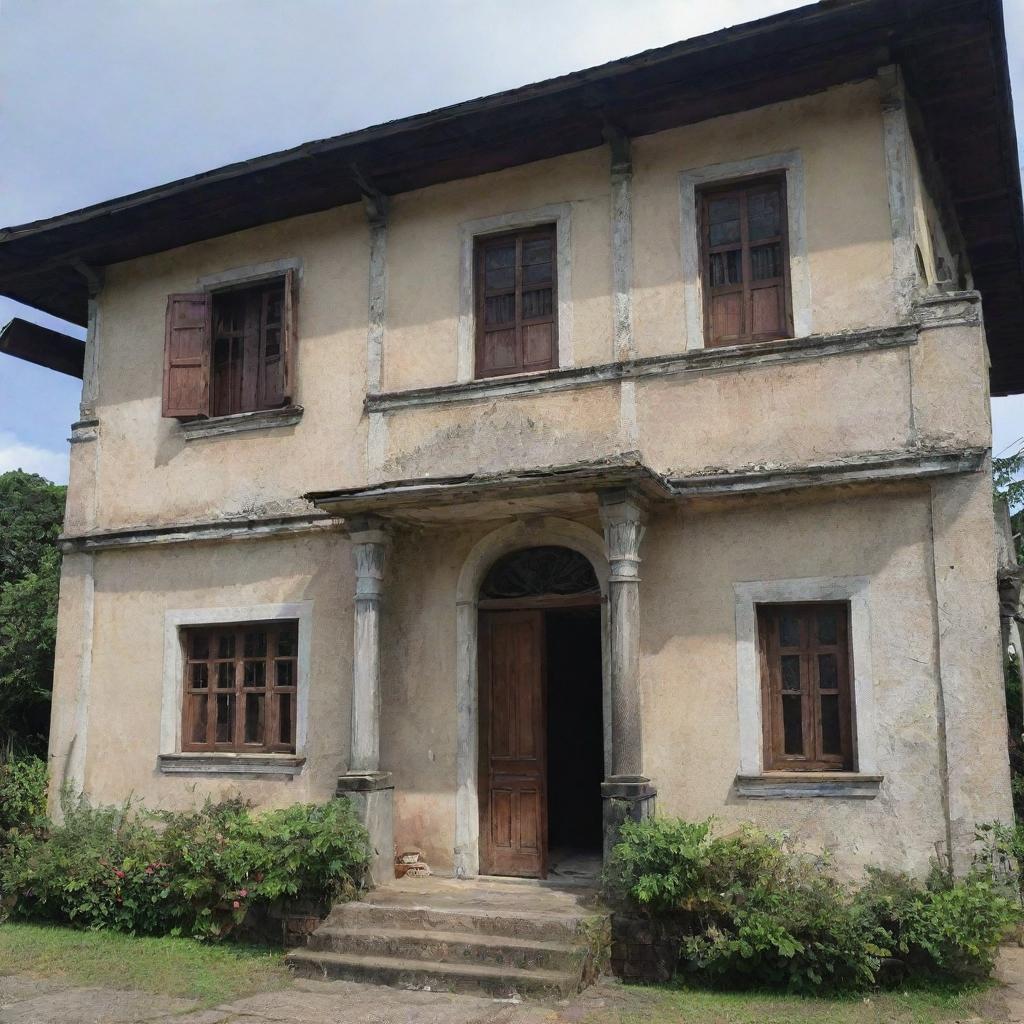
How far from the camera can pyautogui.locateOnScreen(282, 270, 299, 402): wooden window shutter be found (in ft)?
33.8

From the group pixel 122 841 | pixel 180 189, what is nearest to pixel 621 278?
pixel 180 189

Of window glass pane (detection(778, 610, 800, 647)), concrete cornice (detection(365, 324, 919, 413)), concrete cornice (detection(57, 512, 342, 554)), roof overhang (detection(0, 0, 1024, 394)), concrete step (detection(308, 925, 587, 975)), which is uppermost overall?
roof overhang (detection(0, 0, 1024, 394))

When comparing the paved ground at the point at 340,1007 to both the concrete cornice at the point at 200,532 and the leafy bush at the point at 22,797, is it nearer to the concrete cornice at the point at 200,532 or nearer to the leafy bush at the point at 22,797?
→ the leafy bush at the point at 22,797

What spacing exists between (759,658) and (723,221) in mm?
3603

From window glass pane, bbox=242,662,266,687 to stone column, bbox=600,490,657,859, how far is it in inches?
144

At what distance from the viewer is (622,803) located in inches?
310

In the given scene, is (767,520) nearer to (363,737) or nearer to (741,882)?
(741,882)

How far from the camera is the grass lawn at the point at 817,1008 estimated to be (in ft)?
21.2

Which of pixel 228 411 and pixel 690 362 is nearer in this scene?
pixel 690 362

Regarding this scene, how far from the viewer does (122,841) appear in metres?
9.79

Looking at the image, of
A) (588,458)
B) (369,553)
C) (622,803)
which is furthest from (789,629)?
(369,553)

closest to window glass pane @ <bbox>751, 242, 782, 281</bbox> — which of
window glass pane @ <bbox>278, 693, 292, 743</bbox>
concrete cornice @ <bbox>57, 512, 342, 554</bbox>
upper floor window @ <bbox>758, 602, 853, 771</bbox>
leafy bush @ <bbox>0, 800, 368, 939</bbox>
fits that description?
upper floor window @ <bbox>758, 602, 853, 771</bbox>

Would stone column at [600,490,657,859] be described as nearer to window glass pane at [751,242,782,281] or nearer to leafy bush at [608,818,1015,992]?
leafy bush at [608,818,1015,992]

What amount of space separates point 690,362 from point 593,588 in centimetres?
206
